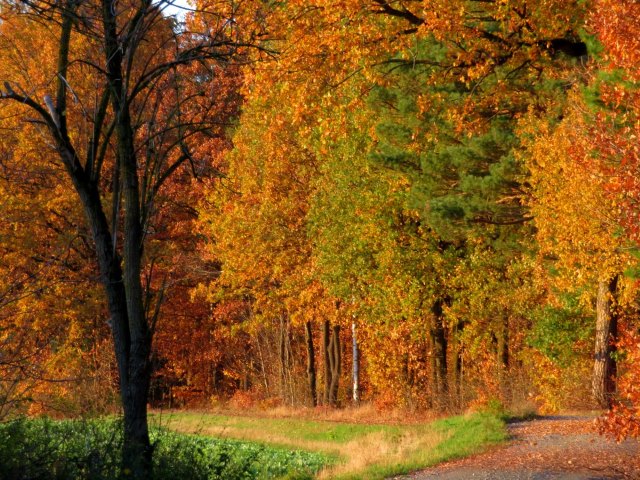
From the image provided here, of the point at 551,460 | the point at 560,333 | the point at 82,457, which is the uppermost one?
the point at 560,333

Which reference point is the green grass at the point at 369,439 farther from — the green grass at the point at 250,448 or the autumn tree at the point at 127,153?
the autumn tree at the point at 127,153

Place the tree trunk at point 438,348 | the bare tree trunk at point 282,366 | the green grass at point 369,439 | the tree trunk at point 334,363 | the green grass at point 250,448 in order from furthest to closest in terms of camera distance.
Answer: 1. the bare tree trunk at point 282,366
2. the tree trunk at point 334,363
3. the tree trunk at point 438,348
4. the green grass at point 369,439
5. the green grass at point 250,448

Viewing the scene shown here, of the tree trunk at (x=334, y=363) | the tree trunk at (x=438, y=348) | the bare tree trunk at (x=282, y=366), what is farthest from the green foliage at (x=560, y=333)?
the bare tree trunk at (x=282, y=366)

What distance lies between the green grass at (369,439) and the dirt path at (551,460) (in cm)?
56

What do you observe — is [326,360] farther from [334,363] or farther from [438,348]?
[438,348]

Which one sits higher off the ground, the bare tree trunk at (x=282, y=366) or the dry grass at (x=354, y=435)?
the bare tree trunk at (x=282, y=366)

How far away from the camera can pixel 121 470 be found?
921 centimetres

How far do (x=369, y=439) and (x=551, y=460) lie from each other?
8.11 m

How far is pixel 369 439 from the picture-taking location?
68.5 feet

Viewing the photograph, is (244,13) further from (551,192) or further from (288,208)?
(288,208)

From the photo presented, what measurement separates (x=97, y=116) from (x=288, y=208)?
20.4m

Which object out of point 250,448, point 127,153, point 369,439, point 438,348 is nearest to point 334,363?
point 438,348

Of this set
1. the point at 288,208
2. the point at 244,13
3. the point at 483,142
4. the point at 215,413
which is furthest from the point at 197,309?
the point at 244,13

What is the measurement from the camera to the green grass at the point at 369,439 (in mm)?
14281
